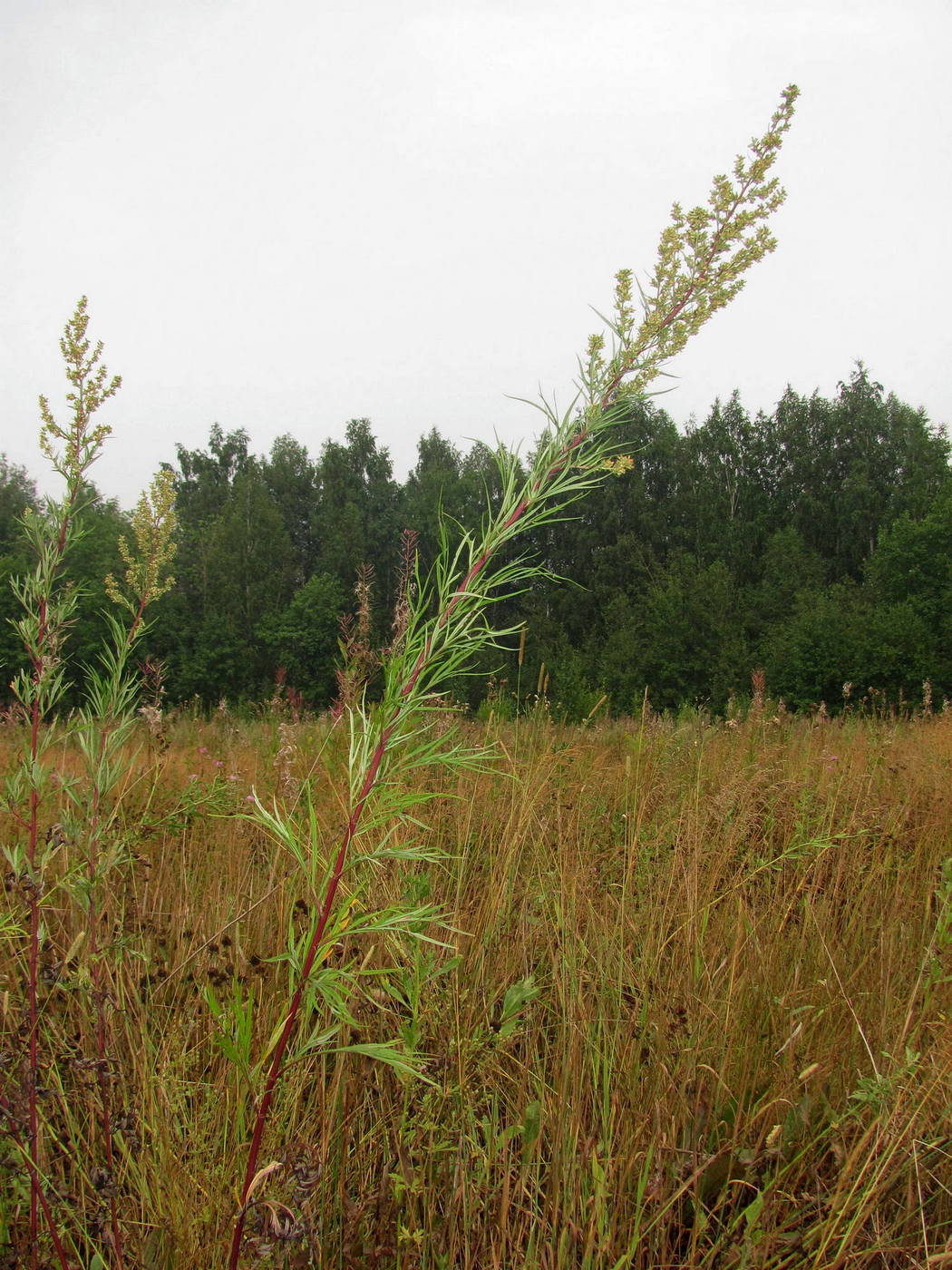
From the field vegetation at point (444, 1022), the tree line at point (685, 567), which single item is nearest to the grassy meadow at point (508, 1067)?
the field vegetation at point (444, 1022)

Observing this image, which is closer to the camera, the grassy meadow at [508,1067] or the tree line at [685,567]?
the grassy meadow at [508,1067]

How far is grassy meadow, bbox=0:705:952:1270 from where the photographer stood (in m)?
1.43

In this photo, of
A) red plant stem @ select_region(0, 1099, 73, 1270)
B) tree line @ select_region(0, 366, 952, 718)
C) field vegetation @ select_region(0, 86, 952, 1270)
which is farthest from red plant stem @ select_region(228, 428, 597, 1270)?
tree line @ select_region(0, 366, 952, 718)

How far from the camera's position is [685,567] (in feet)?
133

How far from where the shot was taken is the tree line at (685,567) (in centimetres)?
3578

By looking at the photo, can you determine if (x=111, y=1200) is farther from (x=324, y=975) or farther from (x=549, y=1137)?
(x=549, y=1137)

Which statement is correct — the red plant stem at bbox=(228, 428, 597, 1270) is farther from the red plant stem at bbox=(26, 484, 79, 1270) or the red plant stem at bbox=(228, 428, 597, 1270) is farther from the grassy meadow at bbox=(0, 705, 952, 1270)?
the red plant stem at bbox=(26, 484, 79, 1270)

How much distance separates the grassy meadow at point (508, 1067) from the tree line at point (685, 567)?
33247 millimetres

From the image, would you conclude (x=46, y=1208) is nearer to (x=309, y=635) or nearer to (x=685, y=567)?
(x=685, y=567)

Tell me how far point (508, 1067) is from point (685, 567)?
40219 millimetres

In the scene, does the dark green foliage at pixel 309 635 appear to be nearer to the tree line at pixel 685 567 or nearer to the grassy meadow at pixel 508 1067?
the tree line at pixel 685 567

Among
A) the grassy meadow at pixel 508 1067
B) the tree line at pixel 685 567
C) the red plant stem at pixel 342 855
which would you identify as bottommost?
the grassy meadow at pixel 508 1067

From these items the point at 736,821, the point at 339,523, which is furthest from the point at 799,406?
the point at 736,821

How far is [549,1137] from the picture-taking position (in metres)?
1.74
